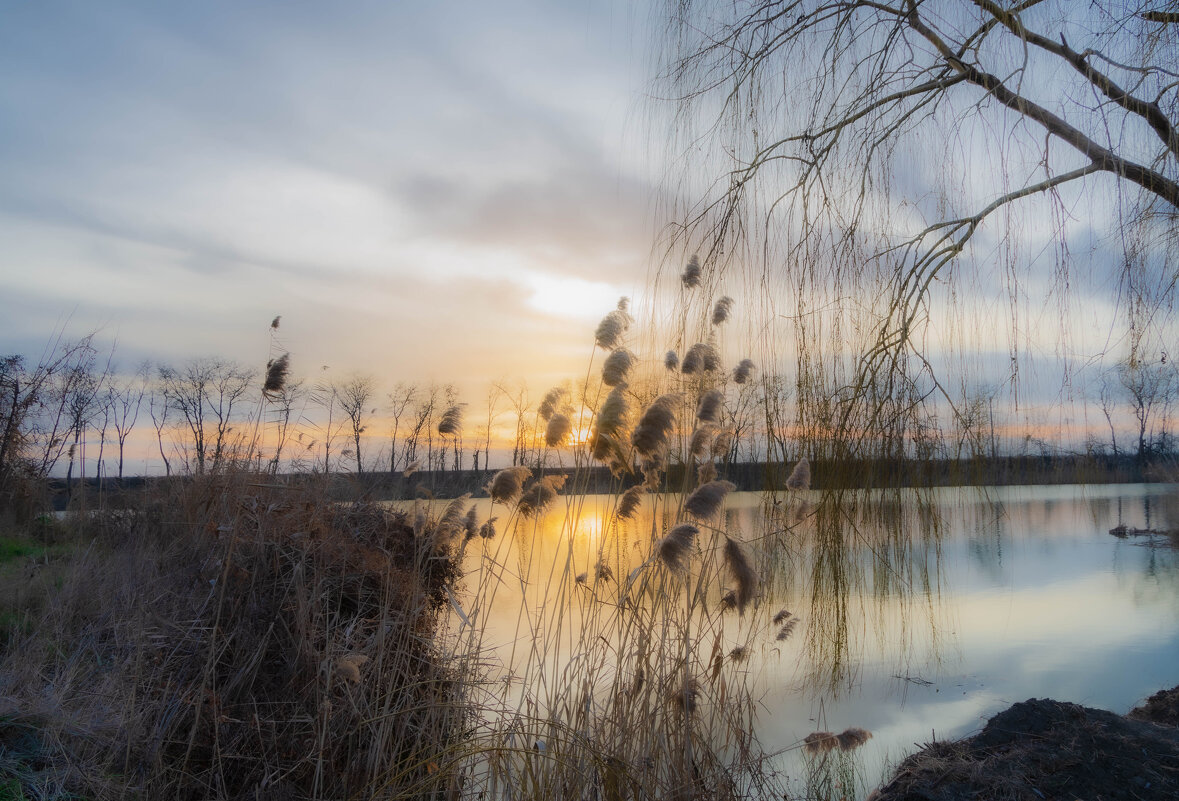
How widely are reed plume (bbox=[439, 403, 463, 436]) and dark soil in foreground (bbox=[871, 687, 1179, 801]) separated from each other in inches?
108

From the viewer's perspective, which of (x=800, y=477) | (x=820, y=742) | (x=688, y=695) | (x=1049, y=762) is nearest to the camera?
(x=800, y=477)

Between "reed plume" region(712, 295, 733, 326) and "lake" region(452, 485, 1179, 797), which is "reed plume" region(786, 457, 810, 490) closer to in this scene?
"lake" region(452, 485, 1179, 797)

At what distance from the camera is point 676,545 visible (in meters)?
1.99

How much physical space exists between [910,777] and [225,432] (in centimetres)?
706

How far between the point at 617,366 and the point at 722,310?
496mm

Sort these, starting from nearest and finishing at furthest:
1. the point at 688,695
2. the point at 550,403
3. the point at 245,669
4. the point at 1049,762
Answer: the point at 688,695
the point at 1049,762
the point at 550,403
the point at 245,669

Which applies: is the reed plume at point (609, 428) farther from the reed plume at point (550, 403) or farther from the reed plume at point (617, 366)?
the reed plume at point (550, 403)

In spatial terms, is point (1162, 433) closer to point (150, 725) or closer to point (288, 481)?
point (150, 725)

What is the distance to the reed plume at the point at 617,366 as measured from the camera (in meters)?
2.58

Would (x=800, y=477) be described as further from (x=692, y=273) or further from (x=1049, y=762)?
(x=1049, y=762)

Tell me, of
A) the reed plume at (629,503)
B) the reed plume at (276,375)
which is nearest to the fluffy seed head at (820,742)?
the reed plume at (629,503)

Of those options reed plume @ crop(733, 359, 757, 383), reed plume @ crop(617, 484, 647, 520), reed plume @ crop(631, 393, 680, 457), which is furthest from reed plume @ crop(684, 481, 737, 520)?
reed plume @ crop(733, 359, 757, 383)

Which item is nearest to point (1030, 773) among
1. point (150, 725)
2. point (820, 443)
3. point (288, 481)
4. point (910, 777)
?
point (910, 777)

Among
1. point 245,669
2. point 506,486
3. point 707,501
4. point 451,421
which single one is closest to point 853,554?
point 707,501
